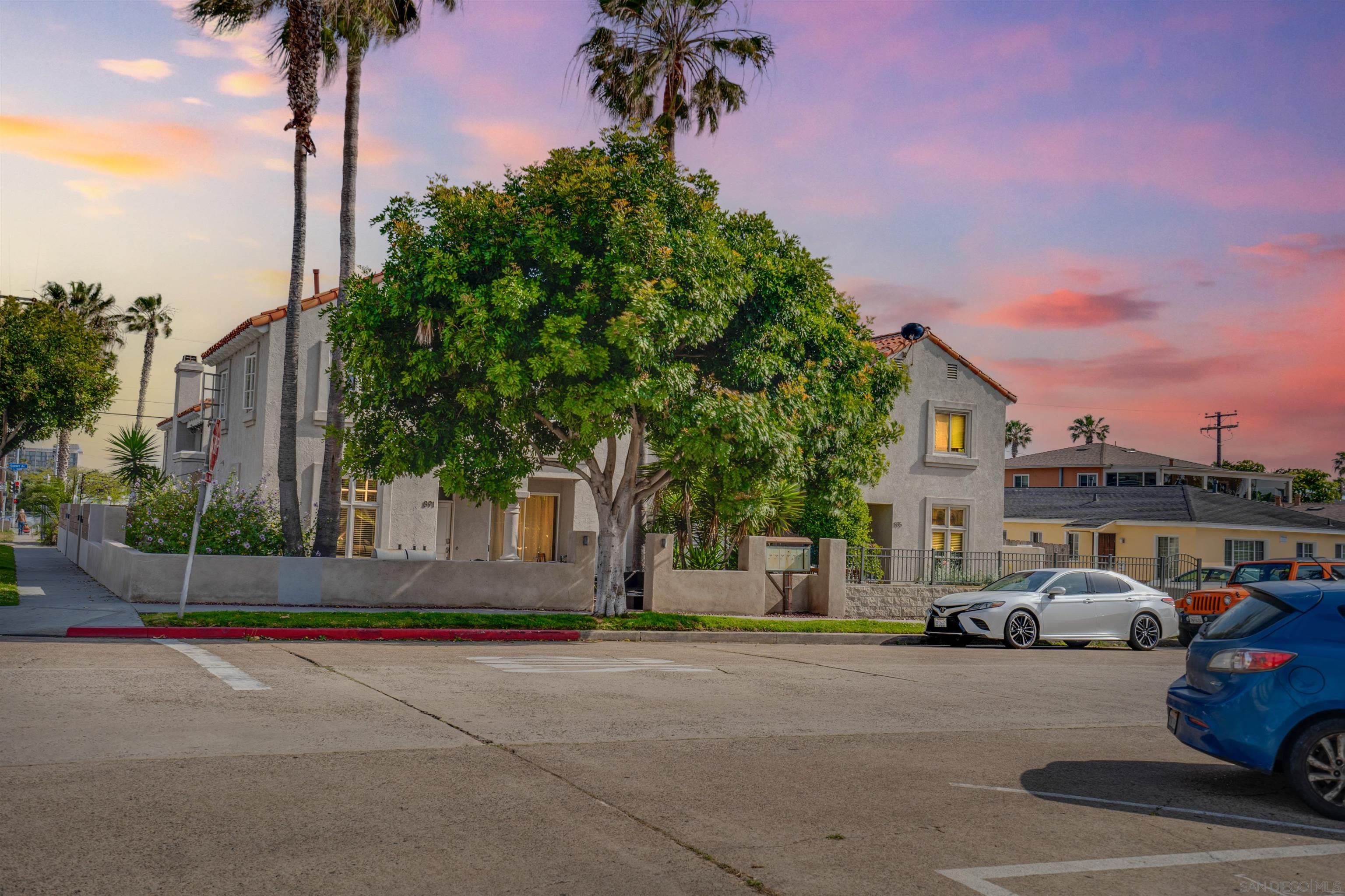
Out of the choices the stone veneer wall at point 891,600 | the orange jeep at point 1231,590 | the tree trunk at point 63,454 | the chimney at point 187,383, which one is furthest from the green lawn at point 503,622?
the tree trunk at point 63,454

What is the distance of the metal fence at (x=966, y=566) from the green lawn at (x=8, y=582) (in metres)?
17.0

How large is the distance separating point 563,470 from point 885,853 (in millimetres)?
23514

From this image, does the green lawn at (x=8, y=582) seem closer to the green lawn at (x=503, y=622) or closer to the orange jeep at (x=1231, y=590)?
the green lawn at (x=503, y=622)

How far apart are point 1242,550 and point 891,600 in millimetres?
26471

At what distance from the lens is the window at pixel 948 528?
32.8 m

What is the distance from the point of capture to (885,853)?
229 inches

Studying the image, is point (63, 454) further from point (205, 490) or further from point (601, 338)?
point (601, 338)

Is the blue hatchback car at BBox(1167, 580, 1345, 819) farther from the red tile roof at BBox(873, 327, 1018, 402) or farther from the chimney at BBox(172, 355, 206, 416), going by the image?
the chimney at BBox(172, 355, 206, 416)

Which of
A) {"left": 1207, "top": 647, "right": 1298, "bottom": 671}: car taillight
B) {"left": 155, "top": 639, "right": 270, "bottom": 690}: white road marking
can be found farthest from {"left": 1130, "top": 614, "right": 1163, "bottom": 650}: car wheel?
{"left": 155, "top": 639, "right": 270, "bottom": 690}: white road marking

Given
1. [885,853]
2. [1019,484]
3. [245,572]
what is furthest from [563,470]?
[1019,484]

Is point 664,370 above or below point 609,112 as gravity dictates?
below

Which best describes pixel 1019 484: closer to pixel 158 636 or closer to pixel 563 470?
pixel 563 470

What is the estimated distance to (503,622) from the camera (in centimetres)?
1850

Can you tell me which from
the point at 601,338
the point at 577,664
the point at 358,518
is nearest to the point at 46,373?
the point at 358,518
